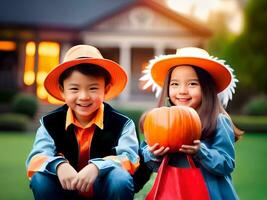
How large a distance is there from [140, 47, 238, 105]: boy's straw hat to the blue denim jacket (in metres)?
0.30

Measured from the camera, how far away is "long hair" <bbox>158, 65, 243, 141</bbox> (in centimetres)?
289

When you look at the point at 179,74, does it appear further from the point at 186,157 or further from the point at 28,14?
the point at 28,14

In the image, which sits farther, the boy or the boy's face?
the boy's face

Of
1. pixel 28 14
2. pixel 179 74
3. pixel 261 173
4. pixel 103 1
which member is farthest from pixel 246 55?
pixel 179 74

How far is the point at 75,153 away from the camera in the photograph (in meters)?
2.80

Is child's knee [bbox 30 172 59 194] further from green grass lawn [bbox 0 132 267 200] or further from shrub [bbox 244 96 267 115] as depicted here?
shrub [bbox 244 96 267 115]

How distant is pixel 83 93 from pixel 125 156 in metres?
0.41

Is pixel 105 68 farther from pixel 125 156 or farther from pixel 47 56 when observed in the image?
pixel 47 56

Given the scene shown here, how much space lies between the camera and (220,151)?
110 inches

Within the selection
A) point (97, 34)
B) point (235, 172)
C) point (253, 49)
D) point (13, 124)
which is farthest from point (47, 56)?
point (235, 172)

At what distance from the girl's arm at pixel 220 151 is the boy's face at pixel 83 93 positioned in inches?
24.6

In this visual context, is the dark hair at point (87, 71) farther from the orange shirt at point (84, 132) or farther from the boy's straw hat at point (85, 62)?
the orange shirt at point (84, 132)

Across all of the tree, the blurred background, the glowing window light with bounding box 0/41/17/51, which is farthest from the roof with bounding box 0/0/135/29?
the tree

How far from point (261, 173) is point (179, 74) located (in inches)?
173
